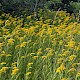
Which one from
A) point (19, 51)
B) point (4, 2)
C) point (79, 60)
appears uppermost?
point (4, 2)

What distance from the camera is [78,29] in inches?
252

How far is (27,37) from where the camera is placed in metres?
5.25

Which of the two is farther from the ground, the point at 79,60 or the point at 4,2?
the point at 4,2

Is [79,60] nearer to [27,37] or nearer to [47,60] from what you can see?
[47,60]

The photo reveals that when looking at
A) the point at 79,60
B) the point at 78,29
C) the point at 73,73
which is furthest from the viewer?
the point at 78,29

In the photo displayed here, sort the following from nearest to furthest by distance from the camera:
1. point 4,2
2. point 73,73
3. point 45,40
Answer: point 73,73
point 45,40
point 4,2

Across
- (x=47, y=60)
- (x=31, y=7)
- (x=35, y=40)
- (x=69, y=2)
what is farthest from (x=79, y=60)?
(x=69, y=2)

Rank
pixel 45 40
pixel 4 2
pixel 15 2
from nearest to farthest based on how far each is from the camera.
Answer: pixel 45 40 < pixel 4 2 < pixel 15 2

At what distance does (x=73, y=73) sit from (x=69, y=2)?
5.64 meters

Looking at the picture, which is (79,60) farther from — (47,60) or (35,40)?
(35,40)

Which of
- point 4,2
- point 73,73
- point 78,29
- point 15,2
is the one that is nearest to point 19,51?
point 73,73

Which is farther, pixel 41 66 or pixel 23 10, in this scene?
pixel 23 10

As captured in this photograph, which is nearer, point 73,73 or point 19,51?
point 73,73

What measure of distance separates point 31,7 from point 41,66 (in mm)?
4598
